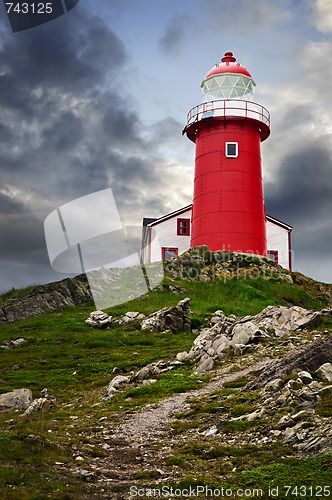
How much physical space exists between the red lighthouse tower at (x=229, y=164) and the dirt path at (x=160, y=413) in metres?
26.6

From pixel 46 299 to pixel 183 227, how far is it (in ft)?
67.8

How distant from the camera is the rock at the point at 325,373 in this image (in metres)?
16.7

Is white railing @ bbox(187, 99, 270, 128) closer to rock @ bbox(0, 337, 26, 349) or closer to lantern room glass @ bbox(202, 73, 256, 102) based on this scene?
lantern room glass @ bbox(202, 73, 256, 102)

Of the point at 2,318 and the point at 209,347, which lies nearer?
the point at 209,347

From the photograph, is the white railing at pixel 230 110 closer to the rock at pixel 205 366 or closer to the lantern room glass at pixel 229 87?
the lantern room glass at pixel 229 87

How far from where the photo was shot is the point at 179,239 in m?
58.8

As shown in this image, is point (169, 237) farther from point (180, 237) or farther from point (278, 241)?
point (278, 241)

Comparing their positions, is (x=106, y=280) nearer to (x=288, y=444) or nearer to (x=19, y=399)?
(x=19, y=399)

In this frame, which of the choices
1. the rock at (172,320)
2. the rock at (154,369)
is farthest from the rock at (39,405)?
the rock at (172,320)

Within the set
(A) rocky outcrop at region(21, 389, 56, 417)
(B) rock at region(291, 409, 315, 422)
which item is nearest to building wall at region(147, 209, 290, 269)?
(A) rocky outcrop at region(21, 389, 56, 417)

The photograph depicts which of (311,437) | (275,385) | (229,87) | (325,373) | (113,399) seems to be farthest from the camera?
(229,87)

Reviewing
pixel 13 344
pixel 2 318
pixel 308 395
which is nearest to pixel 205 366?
pixel 308 395

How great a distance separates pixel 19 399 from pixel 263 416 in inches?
359

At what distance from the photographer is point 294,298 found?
Answer: 43.1m
